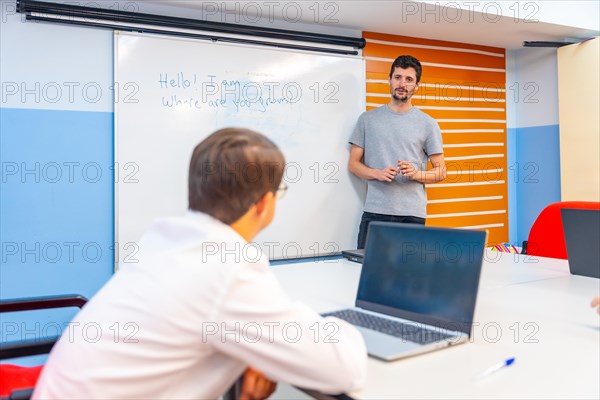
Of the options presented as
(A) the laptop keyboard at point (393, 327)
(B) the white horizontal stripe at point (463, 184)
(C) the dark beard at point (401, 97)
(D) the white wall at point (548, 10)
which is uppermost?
(D) the white wall at point (548, 10)

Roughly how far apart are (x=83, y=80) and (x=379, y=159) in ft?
6.24

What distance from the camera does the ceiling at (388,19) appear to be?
3225 millimetres

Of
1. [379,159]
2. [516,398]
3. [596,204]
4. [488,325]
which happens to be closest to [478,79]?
[379,159]

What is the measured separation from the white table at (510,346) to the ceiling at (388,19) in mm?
1851

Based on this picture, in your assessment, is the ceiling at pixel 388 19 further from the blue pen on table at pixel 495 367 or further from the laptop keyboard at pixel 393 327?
the blue pen on table at pixel 495 367

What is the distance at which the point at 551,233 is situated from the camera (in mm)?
2736

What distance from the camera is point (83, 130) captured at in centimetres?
300

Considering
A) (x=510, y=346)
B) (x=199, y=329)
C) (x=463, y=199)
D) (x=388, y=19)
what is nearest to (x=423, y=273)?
(x=510, y=346)

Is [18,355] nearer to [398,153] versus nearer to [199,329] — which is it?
[199,329]

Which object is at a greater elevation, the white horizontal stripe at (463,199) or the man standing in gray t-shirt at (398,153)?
the man standing in gray t-shirt at (398,153)

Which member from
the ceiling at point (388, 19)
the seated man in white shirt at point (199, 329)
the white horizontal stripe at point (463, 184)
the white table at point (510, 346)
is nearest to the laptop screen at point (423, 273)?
the white table at point (510, 346)

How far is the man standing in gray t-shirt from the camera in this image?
3523mm

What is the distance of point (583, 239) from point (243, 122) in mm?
2098

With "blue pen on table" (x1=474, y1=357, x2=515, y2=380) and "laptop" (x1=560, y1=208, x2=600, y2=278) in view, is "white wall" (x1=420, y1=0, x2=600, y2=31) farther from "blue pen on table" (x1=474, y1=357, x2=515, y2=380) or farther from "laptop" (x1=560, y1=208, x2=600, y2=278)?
"blue pen on table" (x1=474, y1=357, x2=515, y2=380)
